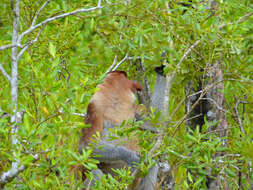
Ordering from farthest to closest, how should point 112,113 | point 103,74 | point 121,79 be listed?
point 121,79 < point 112,113 < point 103,74

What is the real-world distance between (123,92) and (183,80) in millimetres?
645

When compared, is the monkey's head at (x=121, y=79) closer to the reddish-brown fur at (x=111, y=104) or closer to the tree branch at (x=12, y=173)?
the reddish-brown fur at (x=111, y=104)

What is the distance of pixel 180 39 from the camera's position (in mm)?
2990

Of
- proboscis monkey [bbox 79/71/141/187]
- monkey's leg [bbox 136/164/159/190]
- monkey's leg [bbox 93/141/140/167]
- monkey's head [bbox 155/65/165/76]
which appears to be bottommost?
monkey's leg [bbox 136/164/159/190]

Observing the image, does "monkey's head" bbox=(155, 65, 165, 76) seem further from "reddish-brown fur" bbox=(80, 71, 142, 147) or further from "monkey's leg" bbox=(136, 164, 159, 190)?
"monkey's leg" bbox=(136, 164, 159, 190)

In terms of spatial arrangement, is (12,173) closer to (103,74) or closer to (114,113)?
(103,74)

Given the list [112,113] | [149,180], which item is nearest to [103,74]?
[112,113]

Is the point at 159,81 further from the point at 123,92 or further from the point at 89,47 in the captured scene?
the point at 89,47

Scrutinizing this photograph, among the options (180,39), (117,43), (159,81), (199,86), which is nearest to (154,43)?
(180,39)

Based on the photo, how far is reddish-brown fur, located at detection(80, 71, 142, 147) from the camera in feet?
11.4

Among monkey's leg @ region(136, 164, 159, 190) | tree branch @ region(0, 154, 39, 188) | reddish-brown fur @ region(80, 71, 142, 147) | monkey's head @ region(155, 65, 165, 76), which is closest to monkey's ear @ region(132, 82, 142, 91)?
reddish-brown fur @ region(80, 71, 142, 147)

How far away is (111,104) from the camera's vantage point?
3.66 m

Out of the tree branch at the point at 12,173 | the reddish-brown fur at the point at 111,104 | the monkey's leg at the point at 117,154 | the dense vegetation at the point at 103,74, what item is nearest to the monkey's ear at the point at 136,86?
the reddish-brown fur at the point at 111,104

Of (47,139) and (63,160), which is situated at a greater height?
(47,139)
